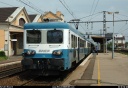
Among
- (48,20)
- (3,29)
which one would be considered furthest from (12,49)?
(48,20)

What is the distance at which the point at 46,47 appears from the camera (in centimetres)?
1376

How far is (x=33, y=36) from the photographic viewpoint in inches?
557

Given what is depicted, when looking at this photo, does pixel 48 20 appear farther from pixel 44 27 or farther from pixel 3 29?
pixel 3 29

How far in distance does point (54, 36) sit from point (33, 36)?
1.13 metres

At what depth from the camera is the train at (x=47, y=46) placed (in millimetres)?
13359

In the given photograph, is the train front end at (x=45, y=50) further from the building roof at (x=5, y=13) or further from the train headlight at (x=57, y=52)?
the building roof at (x=5, y=13)

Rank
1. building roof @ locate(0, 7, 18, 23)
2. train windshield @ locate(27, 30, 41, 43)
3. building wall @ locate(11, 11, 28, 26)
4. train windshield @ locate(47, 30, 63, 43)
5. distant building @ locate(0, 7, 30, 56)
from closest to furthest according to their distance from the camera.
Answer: train windshield @ locate(47, 30, 63, 43)
train windshield @ locate(27, 30, 41, 43)
distant building @ locate(0, 7, 30, 56)
building roof @ locate(0, 7, 18, 23)
building wall @ locate(11, 11, 28, 26)

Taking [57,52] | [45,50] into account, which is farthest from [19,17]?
[57,52]

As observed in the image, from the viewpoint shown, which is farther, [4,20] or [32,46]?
[4,20]

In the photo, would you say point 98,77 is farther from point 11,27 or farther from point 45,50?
point 11,27

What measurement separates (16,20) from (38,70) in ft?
124

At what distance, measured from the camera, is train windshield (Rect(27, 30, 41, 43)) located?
1405 cm

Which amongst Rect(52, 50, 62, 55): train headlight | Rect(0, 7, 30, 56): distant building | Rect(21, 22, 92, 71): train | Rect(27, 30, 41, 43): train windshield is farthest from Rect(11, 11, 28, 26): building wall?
Rect(52, 50, 62, 55): train headlight

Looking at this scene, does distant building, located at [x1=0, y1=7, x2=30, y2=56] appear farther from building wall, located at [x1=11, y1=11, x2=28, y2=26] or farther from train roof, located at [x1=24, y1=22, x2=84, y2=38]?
train roof, located at [x1=24, y1=22, x2=84, y2=38]
